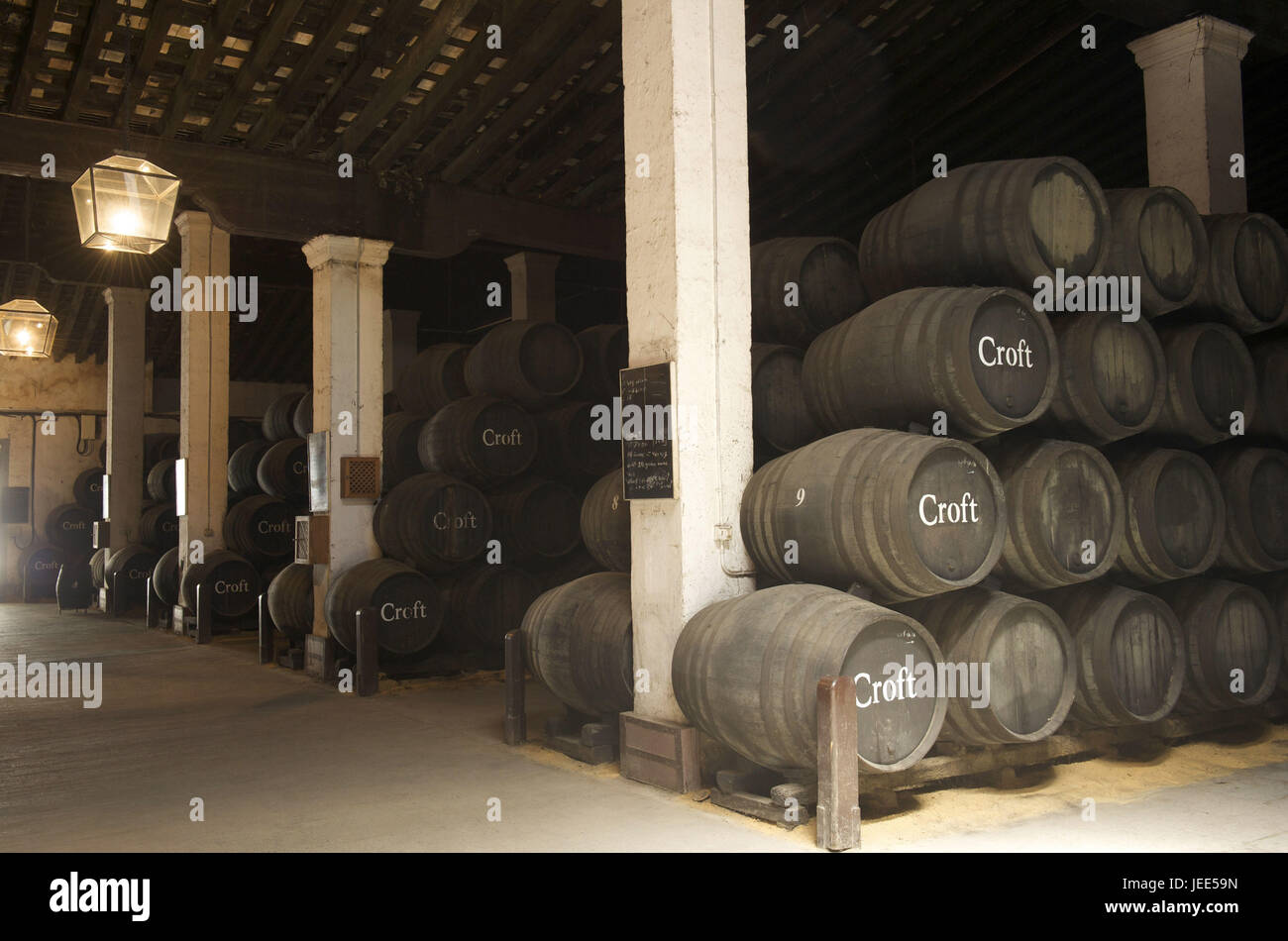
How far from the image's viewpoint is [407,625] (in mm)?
8492

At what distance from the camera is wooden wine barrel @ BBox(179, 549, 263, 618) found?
12141mm

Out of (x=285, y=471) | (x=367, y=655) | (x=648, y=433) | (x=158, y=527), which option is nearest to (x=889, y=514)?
(x=648, y=433)

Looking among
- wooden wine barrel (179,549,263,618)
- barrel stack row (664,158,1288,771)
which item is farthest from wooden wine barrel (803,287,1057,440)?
wooden wine barrel (179,549,263,618)

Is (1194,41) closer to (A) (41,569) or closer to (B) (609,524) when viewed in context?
(B) (609,524)

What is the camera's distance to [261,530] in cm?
1259

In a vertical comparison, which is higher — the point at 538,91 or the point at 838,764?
the point at 538,91

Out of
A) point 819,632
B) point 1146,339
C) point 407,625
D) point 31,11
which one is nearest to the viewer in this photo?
point 819,632

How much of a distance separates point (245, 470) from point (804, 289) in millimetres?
9877

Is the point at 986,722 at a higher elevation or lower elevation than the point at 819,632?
lower

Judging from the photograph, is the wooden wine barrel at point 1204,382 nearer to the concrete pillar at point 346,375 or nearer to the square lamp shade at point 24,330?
the concrete pillar at point 346,375
